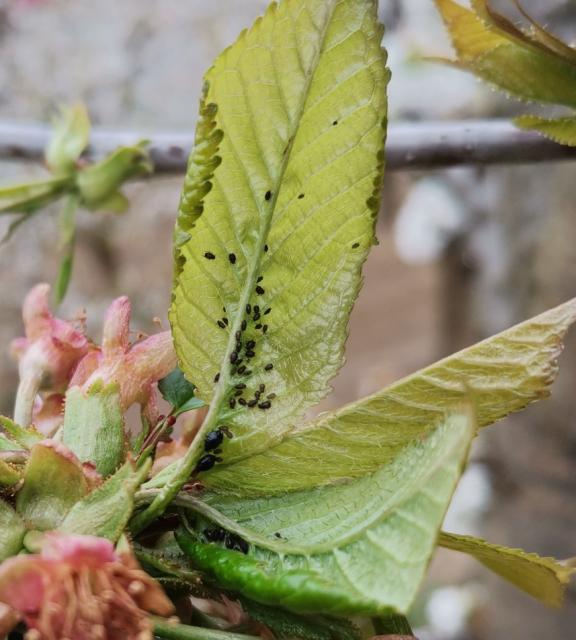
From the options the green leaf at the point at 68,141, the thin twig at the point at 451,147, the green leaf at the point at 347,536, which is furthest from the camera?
the green leaf at the point at 68,141

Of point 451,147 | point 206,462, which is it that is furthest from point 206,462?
point 451,147

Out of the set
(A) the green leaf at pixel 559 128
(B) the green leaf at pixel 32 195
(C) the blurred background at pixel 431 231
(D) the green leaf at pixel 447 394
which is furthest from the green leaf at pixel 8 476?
(C) the blurred background at pixel 431 231

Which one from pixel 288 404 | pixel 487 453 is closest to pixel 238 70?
pixel 288 404

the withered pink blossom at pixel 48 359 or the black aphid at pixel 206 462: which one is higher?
the withered pink blossom at pixel 48 359

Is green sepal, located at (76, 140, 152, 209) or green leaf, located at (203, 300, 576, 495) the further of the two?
green sepal, located at (76, 140, 152, 209)

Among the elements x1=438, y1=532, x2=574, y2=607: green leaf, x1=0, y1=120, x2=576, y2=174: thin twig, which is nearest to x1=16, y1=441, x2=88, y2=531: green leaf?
x1=438, y1=532, x2=574, y2=607: green leaf

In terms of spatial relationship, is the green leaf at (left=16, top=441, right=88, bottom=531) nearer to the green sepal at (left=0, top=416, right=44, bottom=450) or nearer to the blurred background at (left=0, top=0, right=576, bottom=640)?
the green sepal at (left=0, top=416, right=44, bottom=450)

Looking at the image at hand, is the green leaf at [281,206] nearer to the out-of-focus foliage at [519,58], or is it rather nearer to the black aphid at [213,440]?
the black aphid at [213,440]

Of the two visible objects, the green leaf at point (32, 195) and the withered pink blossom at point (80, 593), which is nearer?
the withered pink blossom at point (80, 593)
